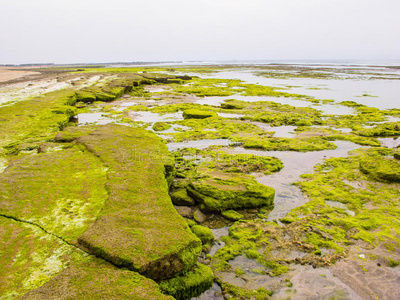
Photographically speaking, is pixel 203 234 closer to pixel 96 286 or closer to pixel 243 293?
pixel 243 293

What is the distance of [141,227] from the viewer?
545 centimetres

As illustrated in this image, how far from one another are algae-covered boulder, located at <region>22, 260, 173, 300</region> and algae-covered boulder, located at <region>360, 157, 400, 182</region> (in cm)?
1004

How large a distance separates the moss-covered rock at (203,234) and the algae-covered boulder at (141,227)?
3.09 feet

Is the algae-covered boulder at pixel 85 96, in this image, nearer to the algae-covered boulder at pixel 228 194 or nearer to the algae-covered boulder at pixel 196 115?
the algae-covered boulder at pixel 196 115

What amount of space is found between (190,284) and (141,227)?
151 centimetres

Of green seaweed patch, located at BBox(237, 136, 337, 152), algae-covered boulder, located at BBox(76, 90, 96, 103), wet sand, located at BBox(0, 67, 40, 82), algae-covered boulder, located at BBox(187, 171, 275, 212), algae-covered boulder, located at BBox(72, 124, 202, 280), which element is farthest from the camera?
wet sand, located at BBox(0, 67, 40, 82)

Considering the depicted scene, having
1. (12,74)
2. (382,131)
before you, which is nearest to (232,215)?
(382,131)

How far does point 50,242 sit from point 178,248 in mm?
2439

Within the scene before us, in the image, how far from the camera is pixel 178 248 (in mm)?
5027

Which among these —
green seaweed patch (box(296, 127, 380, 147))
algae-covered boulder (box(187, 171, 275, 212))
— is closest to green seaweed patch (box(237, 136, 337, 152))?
green seaweed patch (box(296, 127, 380, 147))

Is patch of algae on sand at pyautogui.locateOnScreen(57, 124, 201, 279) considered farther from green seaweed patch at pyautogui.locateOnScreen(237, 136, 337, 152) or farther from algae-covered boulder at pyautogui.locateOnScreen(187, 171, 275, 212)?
green seaweed patch at pyautogui.locateOnScreen(237, 136, 337, 152)

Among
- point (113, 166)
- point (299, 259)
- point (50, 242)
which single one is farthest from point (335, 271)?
point (113, 166)

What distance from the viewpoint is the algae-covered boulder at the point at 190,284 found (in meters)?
4.72

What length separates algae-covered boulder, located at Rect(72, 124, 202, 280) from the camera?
469 centimetres
